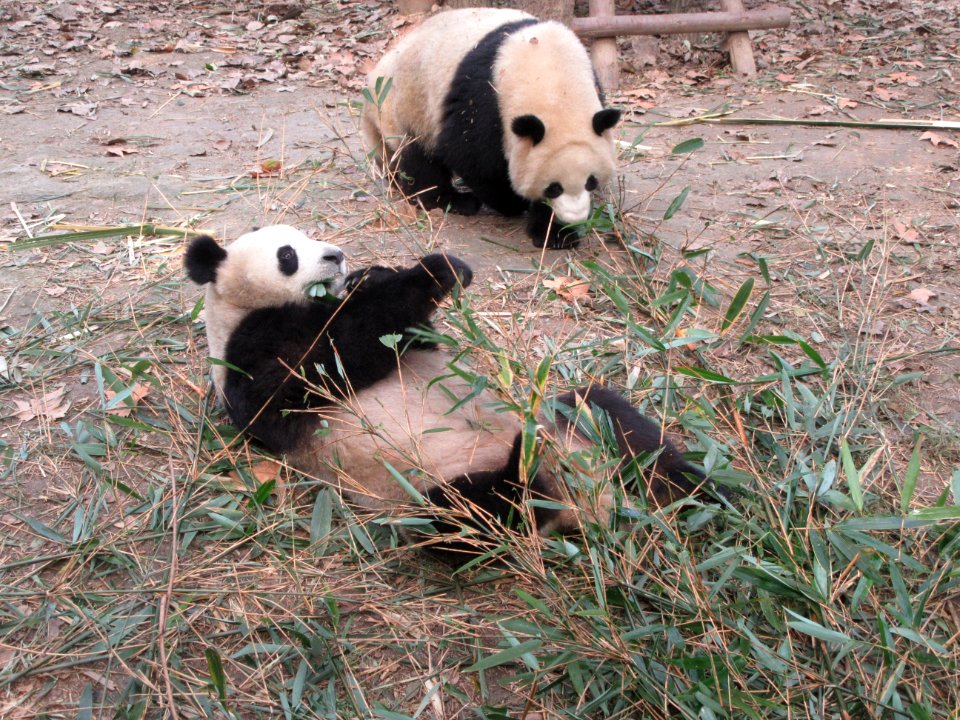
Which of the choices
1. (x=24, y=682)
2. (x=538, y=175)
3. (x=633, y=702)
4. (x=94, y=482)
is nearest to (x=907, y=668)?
(x=633, y=702)

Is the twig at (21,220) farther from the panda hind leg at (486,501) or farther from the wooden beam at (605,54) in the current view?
the wooden beam at (605,54)

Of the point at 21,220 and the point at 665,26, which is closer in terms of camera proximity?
the point at 21,220

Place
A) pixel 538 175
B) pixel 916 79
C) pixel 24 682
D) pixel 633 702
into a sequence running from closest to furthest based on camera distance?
1. pixel 633 702
2. pixel 24 682
3. pixel 538 175
4. pixel 916 79

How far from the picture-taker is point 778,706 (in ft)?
6.64

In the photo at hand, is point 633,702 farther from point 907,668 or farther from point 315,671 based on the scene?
point 315,671

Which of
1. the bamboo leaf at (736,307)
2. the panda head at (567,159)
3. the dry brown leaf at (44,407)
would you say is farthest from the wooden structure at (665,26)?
the dry brown leaf at (44,407)

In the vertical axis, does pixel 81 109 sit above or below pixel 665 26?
above

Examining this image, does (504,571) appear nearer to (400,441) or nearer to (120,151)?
(400,441)

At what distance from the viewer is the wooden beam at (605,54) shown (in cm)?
721

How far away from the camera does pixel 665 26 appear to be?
7289 millimetres

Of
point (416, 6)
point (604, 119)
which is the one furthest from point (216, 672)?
point (416, 6)

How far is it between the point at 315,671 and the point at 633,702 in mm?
974

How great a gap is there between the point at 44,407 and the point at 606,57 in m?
5.72

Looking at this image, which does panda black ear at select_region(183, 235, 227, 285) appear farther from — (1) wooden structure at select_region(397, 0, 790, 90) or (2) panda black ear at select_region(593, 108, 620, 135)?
(1) wooden structure at select_region(397, 0, 790, 90)
